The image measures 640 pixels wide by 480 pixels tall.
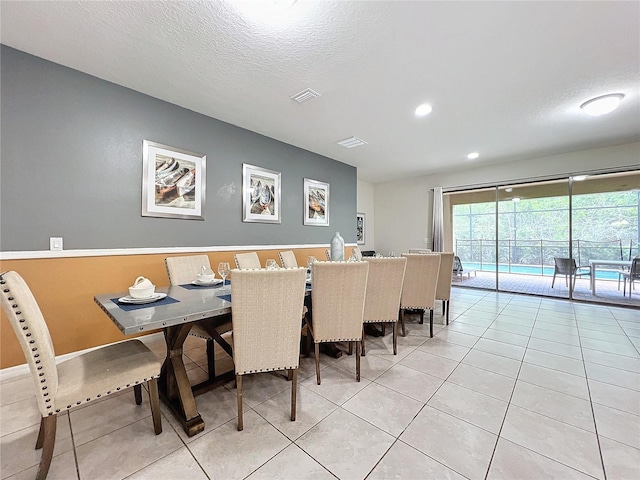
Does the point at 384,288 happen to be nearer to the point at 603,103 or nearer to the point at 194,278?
the point at 194,278

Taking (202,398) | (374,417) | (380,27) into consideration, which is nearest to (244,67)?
(380,27)

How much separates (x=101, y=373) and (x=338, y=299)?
150cm

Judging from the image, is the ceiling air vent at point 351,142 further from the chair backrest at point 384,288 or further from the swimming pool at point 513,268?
the swimming pool at point 513,268

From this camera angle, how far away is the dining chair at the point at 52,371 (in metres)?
1.17

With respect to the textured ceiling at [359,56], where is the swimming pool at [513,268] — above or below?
below

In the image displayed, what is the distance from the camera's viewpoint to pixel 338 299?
204 centimetres

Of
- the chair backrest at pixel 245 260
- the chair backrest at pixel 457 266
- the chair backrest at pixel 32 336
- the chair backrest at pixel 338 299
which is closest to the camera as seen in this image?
the chair backrest at pixel 32 336

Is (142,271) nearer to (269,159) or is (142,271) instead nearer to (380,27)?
(269,159)

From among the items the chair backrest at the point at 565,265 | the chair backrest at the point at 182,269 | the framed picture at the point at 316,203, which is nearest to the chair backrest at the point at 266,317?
the chair backrest at the point at 182,269

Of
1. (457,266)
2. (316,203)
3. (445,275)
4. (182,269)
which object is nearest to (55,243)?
(182,269)

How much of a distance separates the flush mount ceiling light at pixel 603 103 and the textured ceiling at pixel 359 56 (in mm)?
85

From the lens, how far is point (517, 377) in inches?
86.0

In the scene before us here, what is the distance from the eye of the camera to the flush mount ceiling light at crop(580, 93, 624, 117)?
289 cm

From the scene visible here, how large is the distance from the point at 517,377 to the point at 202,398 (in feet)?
8.38
